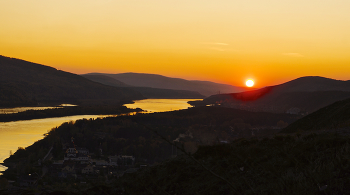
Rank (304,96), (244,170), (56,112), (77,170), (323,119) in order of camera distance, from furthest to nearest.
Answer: (304,96) < (56,112) < (77,170) < (323,119) < (244,170)

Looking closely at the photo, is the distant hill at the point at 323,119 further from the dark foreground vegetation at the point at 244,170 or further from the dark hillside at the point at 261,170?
the dark hillside at the point at 261,170

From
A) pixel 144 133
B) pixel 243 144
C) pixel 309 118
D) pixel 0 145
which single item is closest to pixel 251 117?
pixel 144 133

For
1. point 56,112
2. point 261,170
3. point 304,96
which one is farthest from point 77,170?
point 304,96

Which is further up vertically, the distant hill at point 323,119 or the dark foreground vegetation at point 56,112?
the distant hill at point 323,119

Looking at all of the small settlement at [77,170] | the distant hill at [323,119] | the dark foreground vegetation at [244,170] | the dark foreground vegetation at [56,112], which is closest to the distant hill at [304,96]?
the dark foreground vegetation at [56,112]

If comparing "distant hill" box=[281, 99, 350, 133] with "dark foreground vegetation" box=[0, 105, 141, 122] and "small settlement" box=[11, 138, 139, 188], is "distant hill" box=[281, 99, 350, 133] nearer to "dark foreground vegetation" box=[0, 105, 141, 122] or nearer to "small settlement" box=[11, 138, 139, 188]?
"small settlement" box=[11, 138, 139, 188]

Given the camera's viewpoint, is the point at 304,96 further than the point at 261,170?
Yes

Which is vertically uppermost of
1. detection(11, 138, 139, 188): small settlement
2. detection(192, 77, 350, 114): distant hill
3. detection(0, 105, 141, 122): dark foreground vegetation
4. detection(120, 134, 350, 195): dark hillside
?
detection(192, 77, 350, 114): distant hill

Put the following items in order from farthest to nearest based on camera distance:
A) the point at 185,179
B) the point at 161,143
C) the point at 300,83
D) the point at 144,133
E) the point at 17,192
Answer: the point at 300,83 → the point at 144,133 → the point at 161,143 → the point at 185,179 → the point at 17,192

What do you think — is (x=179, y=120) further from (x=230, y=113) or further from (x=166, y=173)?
Answer: (x=166, y=173)

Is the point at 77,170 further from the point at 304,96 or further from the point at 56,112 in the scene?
the point at 304,96

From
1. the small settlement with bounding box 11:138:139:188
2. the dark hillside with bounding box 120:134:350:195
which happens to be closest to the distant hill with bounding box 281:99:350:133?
the dark hillside with bounding box 120:134:350:195
